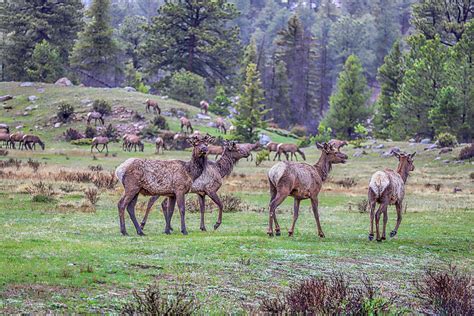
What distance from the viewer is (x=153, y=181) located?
618 inches

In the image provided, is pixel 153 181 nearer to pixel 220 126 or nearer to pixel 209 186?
pixel 209 186

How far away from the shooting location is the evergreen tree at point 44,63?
74.8 m

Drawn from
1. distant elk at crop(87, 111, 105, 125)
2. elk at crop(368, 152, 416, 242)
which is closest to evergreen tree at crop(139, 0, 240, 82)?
distant elk at crop(87, 111, 105, 125)

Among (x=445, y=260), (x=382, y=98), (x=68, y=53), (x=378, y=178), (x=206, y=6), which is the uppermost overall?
(x=206, y=6)

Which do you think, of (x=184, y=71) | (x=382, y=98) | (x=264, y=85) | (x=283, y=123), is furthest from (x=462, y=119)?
(x=264, y=85)

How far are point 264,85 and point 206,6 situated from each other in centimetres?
2652

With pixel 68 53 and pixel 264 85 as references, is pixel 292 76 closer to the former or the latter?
pixel 264 85

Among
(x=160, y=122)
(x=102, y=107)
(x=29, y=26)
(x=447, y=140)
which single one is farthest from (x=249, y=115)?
(x=29, y=26)

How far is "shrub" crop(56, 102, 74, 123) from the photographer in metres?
61.9

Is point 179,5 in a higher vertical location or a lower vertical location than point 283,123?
higher

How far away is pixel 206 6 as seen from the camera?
81.9m

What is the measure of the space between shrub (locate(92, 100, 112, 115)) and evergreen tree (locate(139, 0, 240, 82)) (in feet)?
66.0

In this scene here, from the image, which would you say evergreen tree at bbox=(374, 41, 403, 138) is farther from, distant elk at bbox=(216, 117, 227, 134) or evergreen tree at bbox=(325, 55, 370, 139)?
distant elk at bbox=(216, 117, 227, 134)

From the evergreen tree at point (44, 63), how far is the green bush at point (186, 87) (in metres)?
12.6
